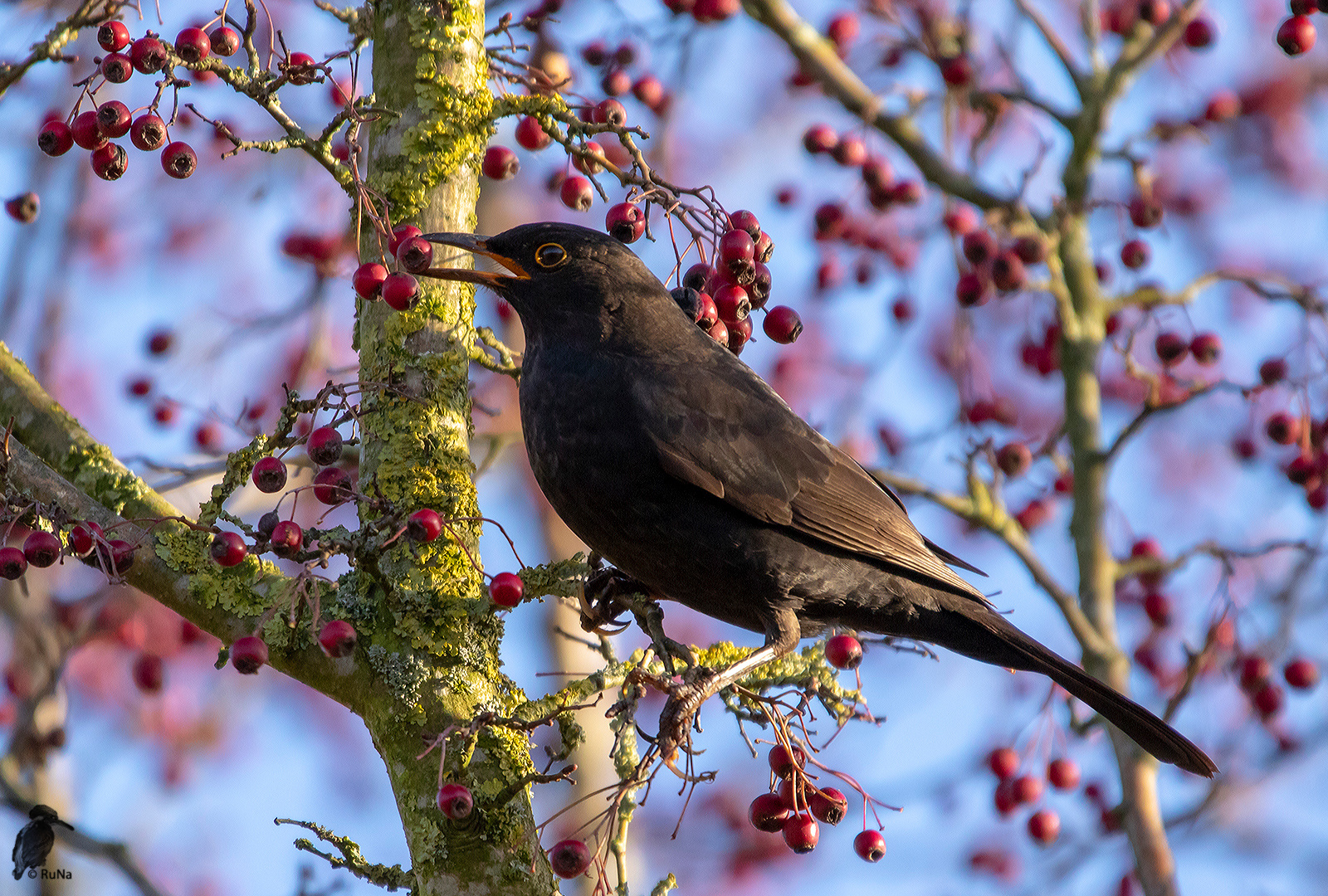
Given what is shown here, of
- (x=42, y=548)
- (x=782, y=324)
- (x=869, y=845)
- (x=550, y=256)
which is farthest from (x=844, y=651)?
(x=42, y=548)

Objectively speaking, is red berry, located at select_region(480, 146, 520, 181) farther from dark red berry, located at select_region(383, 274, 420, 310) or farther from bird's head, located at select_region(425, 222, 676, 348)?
dark red berry, located at select_region(383, 274, 420, 310)

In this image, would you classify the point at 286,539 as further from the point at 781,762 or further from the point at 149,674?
the point at 149,674

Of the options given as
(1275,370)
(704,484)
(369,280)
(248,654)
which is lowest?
(248,654)

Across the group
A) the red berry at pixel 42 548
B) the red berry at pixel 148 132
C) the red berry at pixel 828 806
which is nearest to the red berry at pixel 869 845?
the red berry at pixel 828 806

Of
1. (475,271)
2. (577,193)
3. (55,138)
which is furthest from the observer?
(577,193)

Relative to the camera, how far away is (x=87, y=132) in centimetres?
285

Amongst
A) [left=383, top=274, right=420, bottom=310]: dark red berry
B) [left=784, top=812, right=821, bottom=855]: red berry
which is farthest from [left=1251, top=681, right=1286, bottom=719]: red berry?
[left=383, top=274, right=420, bottom=310]: dark red berry

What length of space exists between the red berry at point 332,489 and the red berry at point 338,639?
0.28 meters

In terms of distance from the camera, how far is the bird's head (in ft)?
11.8

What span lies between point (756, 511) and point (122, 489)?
167 centimetres

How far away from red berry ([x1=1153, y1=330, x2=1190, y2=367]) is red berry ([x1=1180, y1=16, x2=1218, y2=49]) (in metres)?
1.26

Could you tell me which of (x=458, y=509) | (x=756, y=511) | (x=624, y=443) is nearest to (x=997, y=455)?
(x=756, y=511)

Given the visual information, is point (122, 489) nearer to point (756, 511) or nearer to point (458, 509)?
point (458, 509)

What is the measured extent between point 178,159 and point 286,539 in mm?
994
